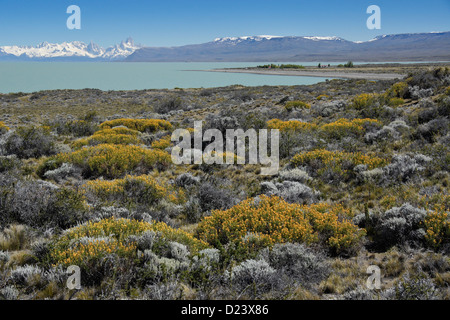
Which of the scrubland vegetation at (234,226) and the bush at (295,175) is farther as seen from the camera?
the bush at (295,175)

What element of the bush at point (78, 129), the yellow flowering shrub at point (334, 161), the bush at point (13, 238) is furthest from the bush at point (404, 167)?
the bush at point (78, 129)

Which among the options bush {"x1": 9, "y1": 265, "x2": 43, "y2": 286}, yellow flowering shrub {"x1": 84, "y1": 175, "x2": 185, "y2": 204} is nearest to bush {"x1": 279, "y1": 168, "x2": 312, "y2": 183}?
yellow flowering shrub {"x1": 84, "y1": 175, "x2": 185, "y2": 204}

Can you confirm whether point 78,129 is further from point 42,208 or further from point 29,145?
point 42,208

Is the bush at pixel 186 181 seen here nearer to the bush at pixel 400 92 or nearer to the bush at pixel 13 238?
the bush at pixel 13 238

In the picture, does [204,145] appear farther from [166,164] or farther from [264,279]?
[264,279]

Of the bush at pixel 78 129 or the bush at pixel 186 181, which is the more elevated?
the bush at pixel 78 129

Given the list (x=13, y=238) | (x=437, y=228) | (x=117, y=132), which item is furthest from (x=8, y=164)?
(x=437, y=228)

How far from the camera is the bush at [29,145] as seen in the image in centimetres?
1080

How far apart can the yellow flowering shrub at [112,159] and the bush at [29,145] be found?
1958 millimetres

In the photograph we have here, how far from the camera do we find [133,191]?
7.15m

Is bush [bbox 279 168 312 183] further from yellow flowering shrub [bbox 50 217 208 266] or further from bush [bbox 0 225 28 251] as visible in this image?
bush [bbox 0 225 28 251]

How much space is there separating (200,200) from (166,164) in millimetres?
3576

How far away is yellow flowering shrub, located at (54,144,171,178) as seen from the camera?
29.7 ft
